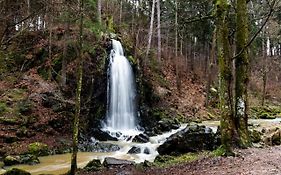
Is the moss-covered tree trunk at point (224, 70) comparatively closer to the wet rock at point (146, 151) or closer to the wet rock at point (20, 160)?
the wet rock at point (146, 151)

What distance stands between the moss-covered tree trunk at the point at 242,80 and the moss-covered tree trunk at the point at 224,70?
711 mm

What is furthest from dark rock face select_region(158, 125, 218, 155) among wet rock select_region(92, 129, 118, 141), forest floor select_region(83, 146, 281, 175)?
wet rock select_region(92, 129, 118, 141)

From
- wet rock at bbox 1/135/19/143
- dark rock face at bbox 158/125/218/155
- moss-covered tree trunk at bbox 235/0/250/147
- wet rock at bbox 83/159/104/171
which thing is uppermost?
moss-covered tree trunk at bbox 235/0/250/147

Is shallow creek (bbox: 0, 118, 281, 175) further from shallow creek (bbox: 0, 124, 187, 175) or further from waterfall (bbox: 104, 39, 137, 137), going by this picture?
waterfall (bbox: 104, 39, 137, 137)

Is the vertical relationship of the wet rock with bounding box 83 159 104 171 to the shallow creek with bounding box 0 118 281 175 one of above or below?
above

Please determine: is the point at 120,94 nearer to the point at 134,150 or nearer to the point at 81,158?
the point at 134,150

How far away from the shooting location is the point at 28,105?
64.3ft

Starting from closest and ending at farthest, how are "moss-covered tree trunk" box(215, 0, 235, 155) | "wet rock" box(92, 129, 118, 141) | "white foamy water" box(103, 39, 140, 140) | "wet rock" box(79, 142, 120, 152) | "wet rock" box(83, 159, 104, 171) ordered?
"moss-covered tree trunk" box(215, 0, 235, 155) → "wet rock" box(83, 159, 104, 171) → "wet rock" box(79, 142, 120, 152) → "wet rock" box(92, 129, 118, 141) → "white foamy water" box(103, 39, 140, 140)

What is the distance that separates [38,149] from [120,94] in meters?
8.38

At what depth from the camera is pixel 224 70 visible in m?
10.6

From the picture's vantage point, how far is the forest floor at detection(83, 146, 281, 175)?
813 cm

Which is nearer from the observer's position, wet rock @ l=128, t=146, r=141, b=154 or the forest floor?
the forest floor

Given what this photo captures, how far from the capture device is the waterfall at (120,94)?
22531mm

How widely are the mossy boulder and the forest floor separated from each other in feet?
18.4
